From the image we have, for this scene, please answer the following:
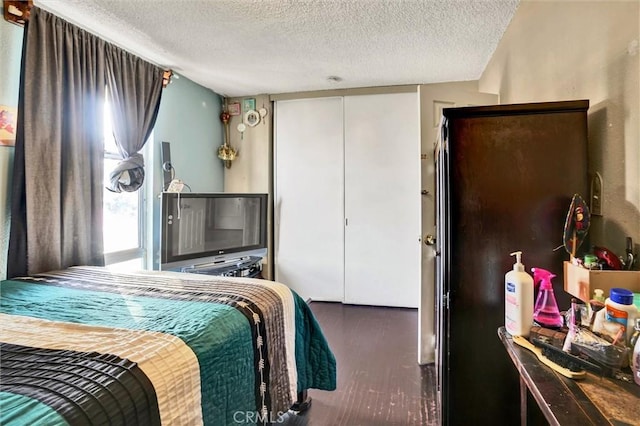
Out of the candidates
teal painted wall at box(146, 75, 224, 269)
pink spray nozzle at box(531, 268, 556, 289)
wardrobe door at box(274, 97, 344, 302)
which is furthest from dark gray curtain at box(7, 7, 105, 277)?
pink spray nozzle at box(531, 268, 556, 289)

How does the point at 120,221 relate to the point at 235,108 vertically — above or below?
below

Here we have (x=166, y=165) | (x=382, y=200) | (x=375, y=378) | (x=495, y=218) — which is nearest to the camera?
(x=495, y=218)

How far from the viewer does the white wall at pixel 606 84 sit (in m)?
1.00

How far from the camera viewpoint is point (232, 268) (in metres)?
3.18

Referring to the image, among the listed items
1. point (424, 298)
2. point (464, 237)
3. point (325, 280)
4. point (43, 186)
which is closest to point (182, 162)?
point (43, 186)

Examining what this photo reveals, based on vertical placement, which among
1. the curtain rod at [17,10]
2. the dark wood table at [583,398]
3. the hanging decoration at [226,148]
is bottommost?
the dark wood table at [583,398]

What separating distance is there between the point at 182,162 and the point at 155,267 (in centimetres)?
105

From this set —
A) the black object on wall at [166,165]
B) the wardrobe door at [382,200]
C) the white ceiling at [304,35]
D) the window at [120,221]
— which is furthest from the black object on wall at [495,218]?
the black object on wall at [166,165]

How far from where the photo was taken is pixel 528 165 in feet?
3.94

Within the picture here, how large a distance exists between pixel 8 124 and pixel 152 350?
5.90ft

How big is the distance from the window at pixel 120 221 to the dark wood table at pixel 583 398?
2837mm

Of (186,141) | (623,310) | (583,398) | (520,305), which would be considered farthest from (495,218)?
(186,141)

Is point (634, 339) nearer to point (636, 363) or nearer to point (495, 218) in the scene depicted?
point (636, 363)

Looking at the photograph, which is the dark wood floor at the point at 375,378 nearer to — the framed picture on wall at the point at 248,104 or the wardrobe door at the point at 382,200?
the wardrobe door at the point at 382,200
